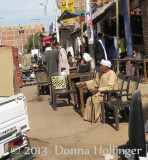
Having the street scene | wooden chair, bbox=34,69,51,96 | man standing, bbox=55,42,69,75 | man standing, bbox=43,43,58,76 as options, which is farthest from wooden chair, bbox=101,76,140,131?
man standing, bbox=43,43,58,76

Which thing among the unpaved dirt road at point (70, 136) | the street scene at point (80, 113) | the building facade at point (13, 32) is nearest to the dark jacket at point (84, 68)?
the street scene at point (80, 113)

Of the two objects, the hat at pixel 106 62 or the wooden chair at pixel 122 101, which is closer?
the wooden chair at pixel 122 101

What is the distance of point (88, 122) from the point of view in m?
6.45

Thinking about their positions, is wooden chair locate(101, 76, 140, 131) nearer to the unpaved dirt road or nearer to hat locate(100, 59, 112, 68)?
the unpaved dirt road

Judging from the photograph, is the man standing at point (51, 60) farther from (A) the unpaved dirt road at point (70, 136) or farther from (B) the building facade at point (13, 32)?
(B) the building facade at point (13, 32)

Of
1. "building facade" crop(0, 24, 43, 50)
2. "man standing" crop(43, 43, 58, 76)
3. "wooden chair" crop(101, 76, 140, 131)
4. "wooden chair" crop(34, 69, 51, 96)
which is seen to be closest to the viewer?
"wooden chair" crop(101, 76, 140, 131)

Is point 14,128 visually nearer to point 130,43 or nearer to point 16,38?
point 130,43

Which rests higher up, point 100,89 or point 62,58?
point 62,58

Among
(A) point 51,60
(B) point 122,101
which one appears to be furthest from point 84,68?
(B) point 122,101

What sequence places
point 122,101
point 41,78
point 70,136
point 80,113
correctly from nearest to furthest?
point 70,136, point 122,101, point 80,113, point 41,78

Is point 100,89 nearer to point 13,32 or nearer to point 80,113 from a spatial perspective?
point 80,113

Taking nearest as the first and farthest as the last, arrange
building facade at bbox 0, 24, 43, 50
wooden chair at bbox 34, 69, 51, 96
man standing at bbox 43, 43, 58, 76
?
wooden chair at bbox 34, 69, 51, 96, man standing at bbox 43, 43, 58, 76, building facade at bbox 0, 24, 43, 50

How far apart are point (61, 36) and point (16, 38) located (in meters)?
61.5

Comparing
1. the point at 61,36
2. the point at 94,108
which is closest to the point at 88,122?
the point at 94,108
